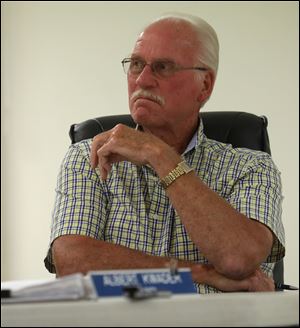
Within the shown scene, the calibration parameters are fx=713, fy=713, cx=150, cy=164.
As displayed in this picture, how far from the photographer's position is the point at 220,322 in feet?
2.52

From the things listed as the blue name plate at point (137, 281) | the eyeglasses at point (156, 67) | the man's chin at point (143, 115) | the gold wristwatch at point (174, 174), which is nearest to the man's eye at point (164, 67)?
the eyeglasses at point (156, 67)

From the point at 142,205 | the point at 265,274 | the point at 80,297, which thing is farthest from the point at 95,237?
the point at 80,297

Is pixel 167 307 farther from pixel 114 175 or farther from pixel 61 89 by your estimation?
pixel 61 89

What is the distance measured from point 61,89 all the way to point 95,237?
1.95 metres

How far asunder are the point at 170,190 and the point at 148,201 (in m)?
0.18

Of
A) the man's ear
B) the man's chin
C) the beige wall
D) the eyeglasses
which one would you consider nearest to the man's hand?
the man's chin

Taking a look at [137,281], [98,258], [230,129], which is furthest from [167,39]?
[137,281]

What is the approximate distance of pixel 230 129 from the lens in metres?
1.96

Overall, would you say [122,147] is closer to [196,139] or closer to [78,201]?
[78,201]

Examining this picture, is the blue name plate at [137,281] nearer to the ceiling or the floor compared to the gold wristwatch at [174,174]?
nearer to the ceiling

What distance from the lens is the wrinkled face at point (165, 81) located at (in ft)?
5.91

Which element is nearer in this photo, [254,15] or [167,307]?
[167,307]

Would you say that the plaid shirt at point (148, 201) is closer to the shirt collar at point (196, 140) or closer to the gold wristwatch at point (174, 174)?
the shirt collar at point (196, 140)

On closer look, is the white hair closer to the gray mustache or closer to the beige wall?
the gray mustache
